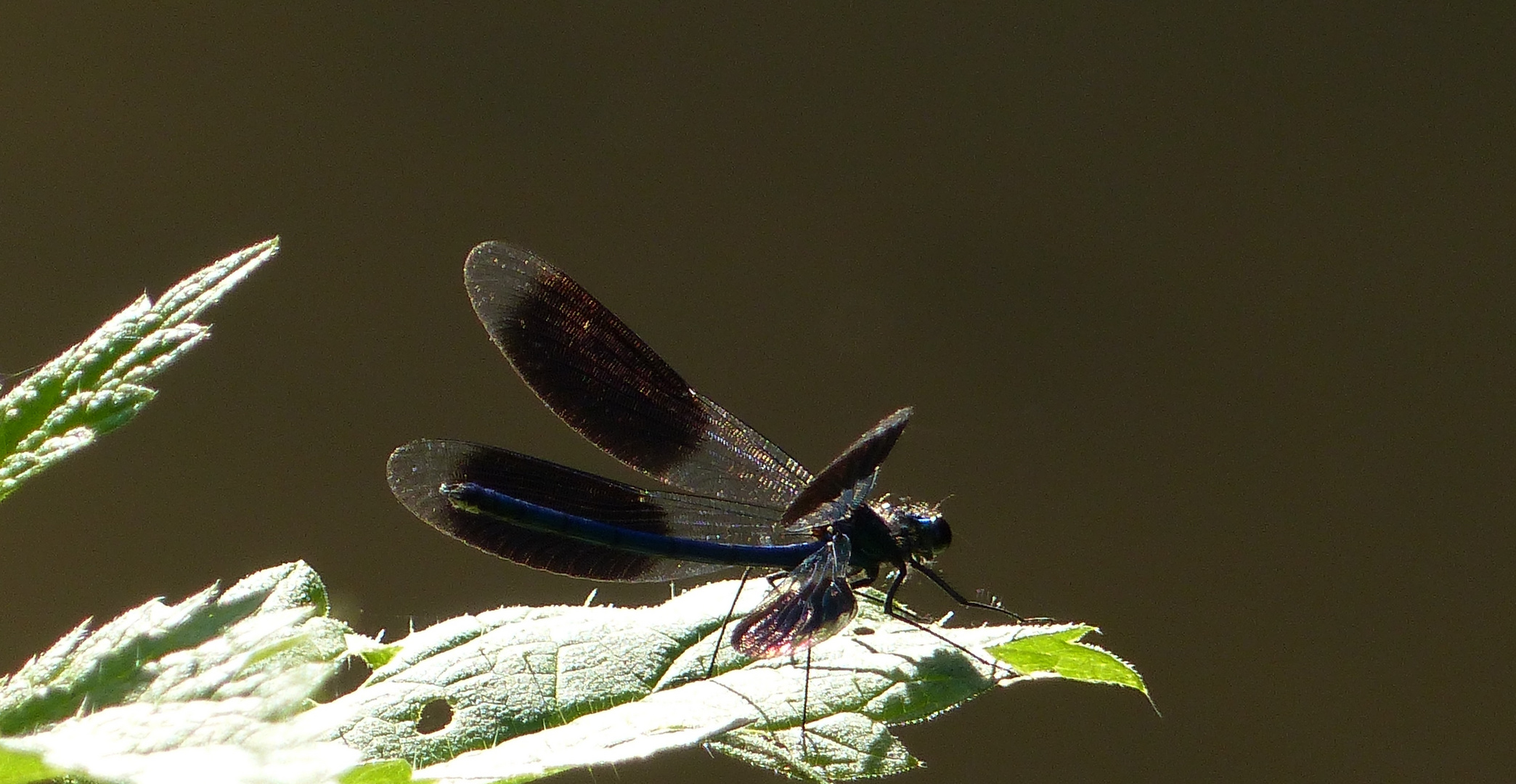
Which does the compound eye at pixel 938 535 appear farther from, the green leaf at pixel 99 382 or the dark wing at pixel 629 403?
the green leaf at pixel 99 382

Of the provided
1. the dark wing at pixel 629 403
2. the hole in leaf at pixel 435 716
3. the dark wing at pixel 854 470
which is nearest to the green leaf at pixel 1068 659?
the dark wing at pixel 854 470

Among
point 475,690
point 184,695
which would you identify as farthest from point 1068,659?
point 184,695

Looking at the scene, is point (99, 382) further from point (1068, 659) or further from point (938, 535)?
point (938, 535)

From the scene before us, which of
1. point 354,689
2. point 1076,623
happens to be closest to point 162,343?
point 354,689

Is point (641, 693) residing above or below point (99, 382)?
below

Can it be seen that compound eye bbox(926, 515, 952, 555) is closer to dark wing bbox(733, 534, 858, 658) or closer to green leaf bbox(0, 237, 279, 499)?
dark wing bbox(733, 534, 858, 658)

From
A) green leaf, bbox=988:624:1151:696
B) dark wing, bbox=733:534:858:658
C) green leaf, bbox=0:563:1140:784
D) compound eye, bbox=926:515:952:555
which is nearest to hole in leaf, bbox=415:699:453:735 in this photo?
green leaf, bbox=0:563:1140:784
